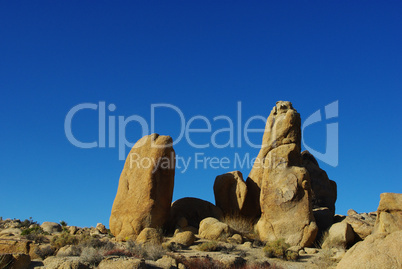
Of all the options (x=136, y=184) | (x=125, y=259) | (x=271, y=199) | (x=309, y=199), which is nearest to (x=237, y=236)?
(x=271, y=199)

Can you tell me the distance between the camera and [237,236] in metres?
21.3

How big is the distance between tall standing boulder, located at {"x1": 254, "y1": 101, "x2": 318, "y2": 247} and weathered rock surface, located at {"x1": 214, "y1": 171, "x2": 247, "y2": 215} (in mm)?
2459

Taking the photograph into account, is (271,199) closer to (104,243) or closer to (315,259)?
(315,259)

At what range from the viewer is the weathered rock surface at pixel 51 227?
2838cm

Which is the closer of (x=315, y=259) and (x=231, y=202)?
(x=315, y=259)

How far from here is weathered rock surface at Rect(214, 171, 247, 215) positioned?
83.6 ft

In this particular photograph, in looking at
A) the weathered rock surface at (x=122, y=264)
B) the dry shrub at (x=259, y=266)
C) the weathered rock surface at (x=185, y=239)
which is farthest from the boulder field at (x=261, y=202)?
the weathered rock surface at (x=122, y=264)

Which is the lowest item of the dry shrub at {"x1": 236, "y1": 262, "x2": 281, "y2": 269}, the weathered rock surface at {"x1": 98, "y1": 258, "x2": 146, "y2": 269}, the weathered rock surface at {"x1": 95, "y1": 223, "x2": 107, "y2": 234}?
the dry shrub at {"x1": 236, "y1": 262, "x2": 281, "y2": 269}

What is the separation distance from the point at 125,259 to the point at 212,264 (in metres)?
3.39

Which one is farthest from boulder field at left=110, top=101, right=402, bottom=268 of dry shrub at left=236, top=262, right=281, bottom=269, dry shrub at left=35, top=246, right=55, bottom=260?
dry shrub at left=35, top=246, right=55, bottom=260

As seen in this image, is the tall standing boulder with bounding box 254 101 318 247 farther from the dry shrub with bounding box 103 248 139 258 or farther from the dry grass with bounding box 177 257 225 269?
the dry shrub with bounding box 103 248 139 258

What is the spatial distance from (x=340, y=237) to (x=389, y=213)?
2.70m

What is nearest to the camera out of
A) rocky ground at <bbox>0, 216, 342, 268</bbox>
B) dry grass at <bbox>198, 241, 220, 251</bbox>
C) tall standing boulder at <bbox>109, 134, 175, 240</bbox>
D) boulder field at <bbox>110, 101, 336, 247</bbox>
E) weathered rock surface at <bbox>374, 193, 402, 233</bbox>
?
rocky ground at <bbox>0, 216, 342, 268</bbox>

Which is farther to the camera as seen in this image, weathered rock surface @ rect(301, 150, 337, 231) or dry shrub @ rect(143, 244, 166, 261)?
weathered rock surface @ rect(301, 150, 337, 231)
